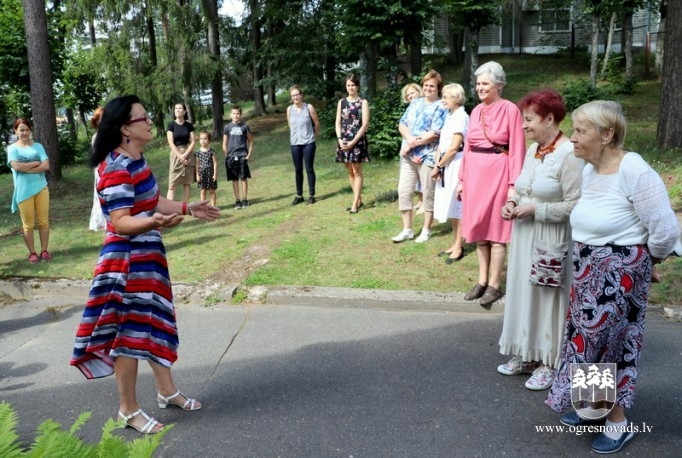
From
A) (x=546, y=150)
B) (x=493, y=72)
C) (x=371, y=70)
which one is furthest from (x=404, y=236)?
(x=371, y=70)

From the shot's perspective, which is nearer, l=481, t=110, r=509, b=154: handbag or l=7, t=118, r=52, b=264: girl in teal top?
l=481, t=110, r=509, b=154: handbag

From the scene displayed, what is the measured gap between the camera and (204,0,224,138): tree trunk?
21.7 metres

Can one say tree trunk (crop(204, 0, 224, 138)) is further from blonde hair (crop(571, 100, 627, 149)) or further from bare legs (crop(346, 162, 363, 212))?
blonde hair (crop(571, 100, 627, 149))

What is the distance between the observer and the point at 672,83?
10.7 meters

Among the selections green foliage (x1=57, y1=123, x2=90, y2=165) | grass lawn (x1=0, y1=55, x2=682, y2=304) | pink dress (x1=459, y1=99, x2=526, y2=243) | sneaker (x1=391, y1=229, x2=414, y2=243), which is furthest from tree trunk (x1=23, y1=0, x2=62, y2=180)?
pink dress (x1=459, y1=99, x2=526, y2=243)

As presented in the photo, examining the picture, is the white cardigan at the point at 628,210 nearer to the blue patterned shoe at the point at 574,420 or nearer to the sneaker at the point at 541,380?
the blue patterned shoe at the point at 574,420

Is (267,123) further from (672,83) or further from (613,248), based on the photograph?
(613,248)

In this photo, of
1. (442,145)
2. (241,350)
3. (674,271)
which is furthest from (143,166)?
(674,271)

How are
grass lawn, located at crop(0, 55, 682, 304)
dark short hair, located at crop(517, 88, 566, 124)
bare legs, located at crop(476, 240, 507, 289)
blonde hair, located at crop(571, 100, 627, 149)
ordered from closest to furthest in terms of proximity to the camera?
blonde hair, located at crop(571, 100, 627, 149) < dark short hair, located at crop(517, 88, 566, 124) < bare legs, located at crop(476, 240, 507, 289) < grass lawn, located at crop(0, 55, 682, 304)

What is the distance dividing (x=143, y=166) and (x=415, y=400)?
2344 millimetres

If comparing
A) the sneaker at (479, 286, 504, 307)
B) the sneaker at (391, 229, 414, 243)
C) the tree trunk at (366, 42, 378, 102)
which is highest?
the tree trunk at (366, 42, 378, 102)

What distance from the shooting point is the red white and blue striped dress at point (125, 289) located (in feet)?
12.5

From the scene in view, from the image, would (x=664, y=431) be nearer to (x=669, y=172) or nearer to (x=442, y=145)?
(x=442, y=145)

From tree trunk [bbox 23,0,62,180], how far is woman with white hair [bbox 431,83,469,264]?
31.6 feet
